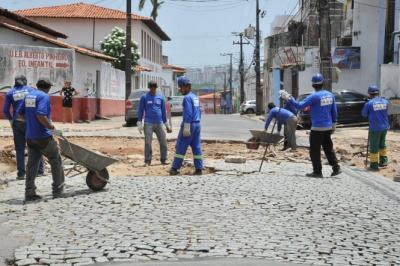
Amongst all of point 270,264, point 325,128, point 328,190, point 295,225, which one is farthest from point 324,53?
point 270,264

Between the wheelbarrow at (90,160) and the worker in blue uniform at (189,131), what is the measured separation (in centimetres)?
203

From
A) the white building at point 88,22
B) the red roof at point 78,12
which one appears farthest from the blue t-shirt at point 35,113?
the red roof at point 78,12

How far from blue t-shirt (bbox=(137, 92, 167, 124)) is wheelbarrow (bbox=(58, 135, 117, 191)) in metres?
3.55

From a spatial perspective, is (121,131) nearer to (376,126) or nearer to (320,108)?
(376,126)

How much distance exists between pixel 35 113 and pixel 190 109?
10.0 ft

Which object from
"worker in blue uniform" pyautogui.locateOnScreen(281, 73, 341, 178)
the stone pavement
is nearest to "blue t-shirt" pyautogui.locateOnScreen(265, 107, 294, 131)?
"worker in blue uniform" pyautogui.locateOnScreen(281, 73, 341, 178)

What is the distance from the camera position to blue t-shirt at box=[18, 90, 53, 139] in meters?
8.79

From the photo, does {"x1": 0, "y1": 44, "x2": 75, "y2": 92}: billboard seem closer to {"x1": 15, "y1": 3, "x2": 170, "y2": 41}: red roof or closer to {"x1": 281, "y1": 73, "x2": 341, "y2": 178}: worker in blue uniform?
{"x1": 281, "y1": 73, "x2": 341, "y2": 178}: worker in blue uniform

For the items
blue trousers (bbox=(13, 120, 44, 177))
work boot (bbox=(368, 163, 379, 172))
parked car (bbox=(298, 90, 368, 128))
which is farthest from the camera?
parked car (bbox=(298, 90, 368, 128))

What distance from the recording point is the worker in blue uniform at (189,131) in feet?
36.0

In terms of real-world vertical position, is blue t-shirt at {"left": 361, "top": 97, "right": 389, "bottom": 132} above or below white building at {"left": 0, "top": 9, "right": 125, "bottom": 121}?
below

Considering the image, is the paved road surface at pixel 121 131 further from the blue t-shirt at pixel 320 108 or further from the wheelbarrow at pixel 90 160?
the wheelbarrow at pixel 90 160

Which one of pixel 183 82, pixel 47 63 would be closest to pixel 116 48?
pixel 47 63

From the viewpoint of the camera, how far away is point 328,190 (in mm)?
9531
